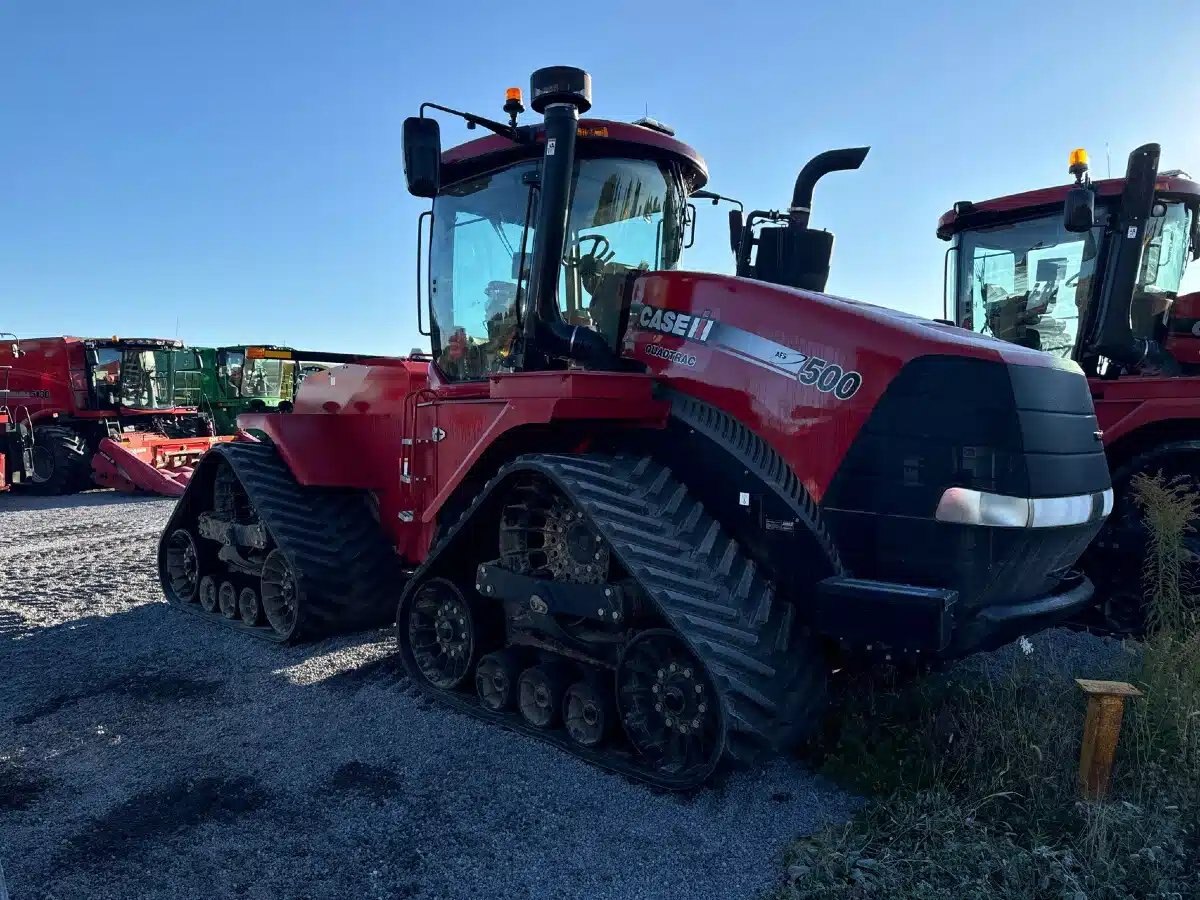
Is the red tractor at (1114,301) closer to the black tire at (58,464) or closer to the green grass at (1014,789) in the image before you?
the green grass at (1014,789)

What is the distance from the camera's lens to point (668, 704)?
357 cm

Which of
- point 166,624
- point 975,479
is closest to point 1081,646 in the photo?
point 975,479

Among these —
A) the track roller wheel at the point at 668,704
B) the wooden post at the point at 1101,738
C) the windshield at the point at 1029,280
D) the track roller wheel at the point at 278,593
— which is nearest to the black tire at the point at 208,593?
the track roller wheel at the point at 278,593

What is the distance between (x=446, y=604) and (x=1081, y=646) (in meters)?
3.82

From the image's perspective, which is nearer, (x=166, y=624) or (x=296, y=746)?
(x=296, y=746)

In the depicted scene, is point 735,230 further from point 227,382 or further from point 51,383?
point 227,382

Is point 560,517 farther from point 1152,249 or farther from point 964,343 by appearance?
point 1152,249

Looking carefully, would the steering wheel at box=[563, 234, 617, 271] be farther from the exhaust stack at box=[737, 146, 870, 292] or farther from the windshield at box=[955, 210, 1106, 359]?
the windshield at box=[955, 210, 1106, 359]

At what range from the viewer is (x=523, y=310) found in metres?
4.74

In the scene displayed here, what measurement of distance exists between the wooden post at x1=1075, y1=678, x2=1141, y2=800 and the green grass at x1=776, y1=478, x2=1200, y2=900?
63 millimetres

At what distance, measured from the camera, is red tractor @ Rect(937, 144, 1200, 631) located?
5.75m

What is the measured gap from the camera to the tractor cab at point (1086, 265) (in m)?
6.15

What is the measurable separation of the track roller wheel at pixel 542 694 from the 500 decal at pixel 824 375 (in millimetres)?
1771

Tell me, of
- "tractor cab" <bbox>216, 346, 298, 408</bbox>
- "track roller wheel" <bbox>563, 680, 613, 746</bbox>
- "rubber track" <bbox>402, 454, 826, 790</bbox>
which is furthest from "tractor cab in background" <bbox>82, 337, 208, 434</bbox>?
"track roller wheel" <bbox>563, 680, 613, 746</bbox>
